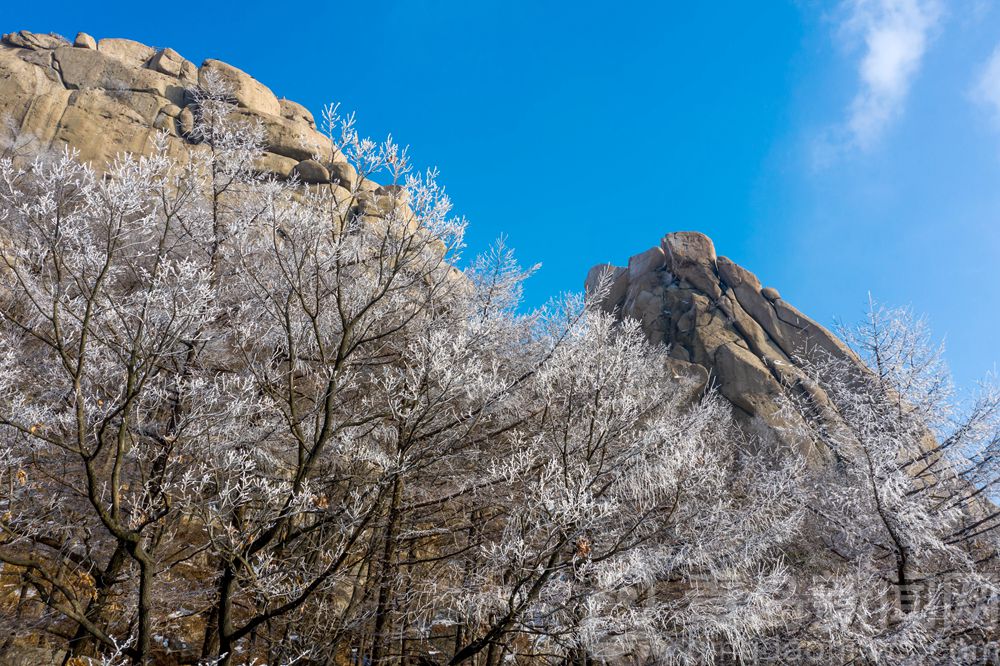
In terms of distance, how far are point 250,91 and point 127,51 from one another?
30.9 ft

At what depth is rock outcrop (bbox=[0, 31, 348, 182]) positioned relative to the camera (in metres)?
36.0

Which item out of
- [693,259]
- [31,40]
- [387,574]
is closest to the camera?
[387,574]

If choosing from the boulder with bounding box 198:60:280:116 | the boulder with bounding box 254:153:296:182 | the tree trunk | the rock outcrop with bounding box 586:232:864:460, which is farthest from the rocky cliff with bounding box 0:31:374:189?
the tree trunk

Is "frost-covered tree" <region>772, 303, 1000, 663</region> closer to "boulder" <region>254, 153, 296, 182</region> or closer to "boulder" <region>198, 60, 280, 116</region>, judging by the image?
"boulder" <region>254, 153, 296, 182</region>

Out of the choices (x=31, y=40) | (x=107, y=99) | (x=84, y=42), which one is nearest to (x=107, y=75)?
(x=107, y=99)

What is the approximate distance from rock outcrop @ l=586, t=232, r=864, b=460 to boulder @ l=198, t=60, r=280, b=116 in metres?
32.7

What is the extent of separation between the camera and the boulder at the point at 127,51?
143 feet

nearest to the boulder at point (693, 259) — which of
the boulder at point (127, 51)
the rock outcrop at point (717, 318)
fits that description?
the rock outcrop at point (717, 318)

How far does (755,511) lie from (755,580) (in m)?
0.84

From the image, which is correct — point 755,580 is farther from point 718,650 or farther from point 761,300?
point 761,300

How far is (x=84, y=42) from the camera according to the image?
4266 cm

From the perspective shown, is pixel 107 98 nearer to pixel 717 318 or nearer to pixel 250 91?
pixel 250 91

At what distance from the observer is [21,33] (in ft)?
137

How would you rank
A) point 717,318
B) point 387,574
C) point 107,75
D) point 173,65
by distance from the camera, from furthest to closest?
point 173,65 → point 107,75 → point 717,318 → point 387,574
